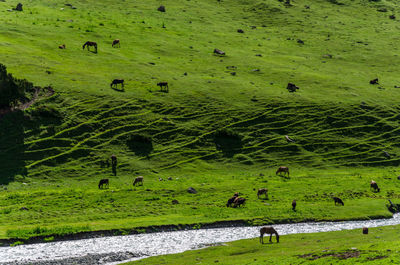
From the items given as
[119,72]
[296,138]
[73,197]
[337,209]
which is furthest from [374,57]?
[73,197]

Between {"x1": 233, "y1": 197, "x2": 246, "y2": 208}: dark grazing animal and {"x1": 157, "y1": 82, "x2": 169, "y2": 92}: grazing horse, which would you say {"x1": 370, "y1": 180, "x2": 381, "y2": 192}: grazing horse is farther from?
{"x1": 157, "y1": 82, "x2": 169, "y2": 92}: grazing horse

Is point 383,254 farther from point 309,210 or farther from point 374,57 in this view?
point 374,57

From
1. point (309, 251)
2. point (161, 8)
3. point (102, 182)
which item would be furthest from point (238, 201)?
point (161, 8)

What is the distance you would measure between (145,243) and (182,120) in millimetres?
31631

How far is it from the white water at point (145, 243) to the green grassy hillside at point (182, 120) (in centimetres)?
227

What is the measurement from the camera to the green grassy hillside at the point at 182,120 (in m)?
53.3

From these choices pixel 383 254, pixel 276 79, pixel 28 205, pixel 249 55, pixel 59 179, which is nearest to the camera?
pixel 383 254

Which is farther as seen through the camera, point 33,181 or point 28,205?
point 33,181

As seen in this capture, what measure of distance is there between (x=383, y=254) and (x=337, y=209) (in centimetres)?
2239

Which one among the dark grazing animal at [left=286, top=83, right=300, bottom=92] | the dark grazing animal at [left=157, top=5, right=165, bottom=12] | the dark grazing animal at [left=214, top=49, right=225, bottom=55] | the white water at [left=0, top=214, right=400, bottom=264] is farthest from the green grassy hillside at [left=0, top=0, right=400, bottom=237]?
the dark grazing animal at [left=157, top=5, right=165, bottom=12]

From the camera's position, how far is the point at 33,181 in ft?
181

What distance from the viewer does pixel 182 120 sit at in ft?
240

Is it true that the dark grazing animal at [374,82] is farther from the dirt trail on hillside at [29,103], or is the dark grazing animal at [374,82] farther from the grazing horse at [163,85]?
the dirt trail on hillside at [29,103]

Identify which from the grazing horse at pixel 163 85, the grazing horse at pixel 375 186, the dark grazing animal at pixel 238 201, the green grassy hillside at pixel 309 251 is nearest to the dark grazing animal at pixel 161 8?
the grazing horse at pixel 163 85
